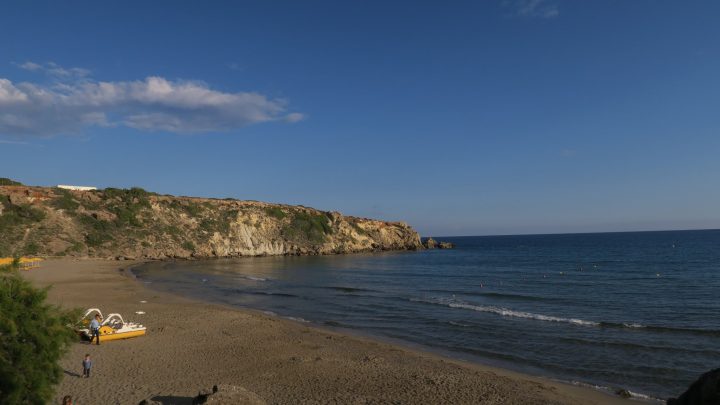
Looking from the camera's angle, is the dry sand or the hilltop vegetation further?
the hilltop vegetation

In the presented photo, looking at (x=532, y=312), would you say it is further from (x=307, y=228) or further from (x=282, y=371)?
(x=307, y=228)

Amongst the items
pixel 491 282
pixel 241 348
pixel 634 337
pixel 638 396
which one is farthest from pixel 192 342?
pixel 491 282

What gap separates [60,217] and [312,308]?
175 ft

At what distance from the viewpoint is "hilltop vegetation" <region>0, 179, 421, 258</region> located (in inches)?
2437

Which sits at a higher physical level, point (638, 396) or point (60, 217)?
point (60, 217)

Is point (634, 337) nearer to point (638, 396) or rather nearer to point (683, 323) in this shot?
point (683, 323)

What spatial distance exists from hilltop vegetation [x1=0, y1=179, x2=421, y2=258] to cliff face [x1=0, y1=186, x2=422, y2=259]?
100mm

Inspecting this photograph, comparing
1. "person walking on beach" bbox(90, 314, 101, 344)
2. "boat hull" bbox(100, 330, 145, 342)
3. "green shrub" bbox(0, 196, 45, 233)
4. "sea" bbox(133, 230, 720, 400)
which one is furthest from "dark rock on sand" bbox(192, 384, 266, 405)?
"green shrub" bbox(0, 196, 45, 233)

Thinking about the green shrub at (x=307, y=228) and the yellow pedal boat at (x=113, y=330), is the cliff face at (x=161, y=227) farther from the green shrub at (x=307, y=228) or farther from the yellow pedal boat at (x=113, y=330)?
the yellow pedal boat at (x=113, y=330)

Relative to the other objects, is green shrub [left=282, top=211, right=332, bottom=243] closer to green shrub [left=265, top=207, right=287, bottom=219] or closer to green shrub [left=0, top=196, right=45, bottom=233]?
green shrub [left=265, top=207, right=287, bottom=219]

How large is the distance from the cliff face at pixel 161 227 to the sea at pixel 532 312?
63.4 feet

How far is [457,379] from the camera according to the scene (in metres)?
15.6

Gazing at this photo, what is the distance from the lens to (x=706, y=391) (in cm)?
583

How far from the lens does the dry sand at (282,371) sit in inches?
538
